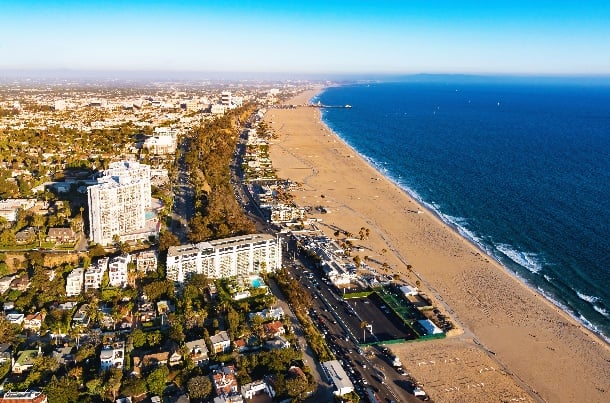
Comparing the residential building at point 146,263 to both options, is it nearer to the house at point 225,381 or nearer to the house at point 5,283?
the house at point 5,283

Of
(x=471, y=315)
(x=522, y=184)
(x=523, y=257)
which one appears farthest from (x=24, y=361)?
(x=522, y=184)

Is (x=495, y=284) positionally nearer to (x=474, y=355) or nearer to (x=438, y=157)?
(x=474, y=355)

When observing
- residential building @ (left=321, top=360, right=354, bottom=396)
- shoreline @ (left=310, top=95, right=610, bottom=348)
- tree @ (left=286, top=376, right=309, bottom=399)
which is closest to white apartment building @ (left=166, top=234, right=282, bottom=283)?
residential building @ (left=321, top=360, right=354, bottom=396)

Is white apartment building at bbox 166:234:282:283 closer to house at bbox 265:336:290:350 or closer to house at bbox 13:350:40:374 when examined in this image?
house at bbox 265:336:290:350

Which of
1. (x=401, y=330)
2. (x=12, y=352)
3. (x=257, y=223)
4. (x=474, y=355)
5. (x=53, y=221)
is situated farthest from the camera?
(x=257, y=223)

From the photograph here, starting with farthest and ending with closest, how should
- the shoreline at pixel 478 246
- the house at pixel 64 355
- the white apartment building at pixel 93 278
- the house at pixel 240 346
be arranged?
the white apartment building at pixel 93 278 < the shoreline at pixel 478 246 < the house at pixel 240 346 < the house at pixel 64 355

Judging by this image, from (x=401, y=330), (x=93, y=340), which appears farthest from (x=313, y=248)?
(x=93, y=340)

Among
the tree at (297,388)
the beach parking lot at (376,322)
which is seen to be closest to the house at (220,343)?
the tree at (297,388)
